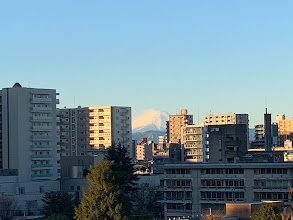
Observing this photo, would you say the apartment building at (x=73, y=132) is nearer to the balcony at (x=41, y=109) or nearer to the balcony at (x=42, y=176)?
the balcony at (x=41, y=109)

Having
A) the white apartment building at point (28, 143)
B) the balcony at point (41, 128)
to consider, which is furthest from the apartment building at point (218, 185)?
the balcony at point (41, 128)

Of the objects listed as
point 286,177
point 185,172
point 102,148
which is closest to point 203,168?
point 185,172

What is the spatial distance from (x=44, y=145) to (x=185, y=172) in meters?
31.2

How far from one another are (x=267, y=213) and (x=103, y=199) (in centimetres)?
1802

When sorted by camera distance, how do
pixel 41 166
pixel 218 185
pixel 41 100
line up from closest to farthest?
pixel 218 185, pixel 41 166, pixel 41 100

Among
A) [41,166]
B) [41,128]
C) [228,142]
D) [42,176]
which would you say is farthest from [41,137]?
[228,142]

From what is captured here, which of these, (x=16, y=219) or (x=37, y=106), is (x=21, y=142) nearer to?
(x=37, y=106)

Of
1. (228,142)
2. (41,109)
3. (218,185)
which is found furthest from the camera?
(228,142)

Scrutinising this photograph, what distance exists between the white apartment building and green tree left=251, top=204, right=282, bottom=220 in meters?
50.5

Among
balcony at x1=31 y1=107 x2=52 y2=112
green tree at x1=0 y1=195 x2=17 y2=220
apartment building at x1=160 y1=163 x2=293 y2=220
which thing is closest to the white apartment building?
balcony at x1=31 y1=107 x2=52 y2=112

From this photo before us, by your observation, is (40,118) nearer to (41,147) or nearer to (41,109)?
(41,109)

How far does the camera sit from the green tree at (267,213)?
8100 cm

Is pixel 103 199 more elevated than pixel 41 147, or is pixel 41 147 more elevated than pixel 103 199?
pixel 41 147

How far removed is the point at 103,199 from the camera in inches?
3521
